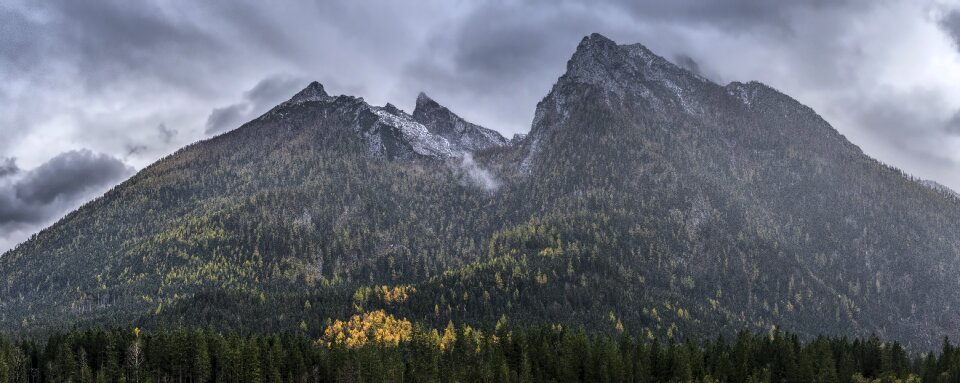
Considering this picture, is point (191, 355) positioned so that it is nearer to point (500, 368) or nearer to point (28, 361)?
point (28, 361)

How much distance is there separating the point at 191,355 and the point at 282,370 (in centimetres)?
2046

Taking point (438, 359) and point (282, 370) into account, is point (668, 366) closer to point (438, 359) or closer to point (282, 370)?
point (438, 359)

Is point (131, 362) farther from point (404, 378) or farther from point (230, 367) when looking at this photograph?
point (404, 378)

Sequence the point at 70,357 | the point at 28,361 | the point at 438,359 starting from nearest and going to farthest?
1. the point at 70,357
2. the point at 28,361
3. the point at 438,359

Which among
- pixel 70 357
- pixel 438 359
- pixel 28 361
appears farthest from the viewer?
pixel 438 359

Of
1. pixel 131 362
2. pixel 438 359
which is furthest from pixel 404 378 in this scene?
pixel 131 362

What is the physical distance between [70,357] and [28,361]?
2053cm

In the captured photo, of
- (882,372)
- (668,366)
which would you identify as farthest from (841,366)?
(668,366)

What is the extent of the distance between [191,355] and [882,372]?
160424mm

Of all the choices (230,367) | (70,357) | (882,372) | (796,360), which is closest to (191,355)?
(230,367)

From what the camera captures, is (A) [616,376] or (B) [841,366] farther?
(B) [841,366]

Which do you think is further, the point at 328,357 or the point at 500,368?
the point at 328,357

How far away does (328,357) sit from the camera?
191 m

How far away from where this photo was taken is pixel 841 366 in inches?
7520
